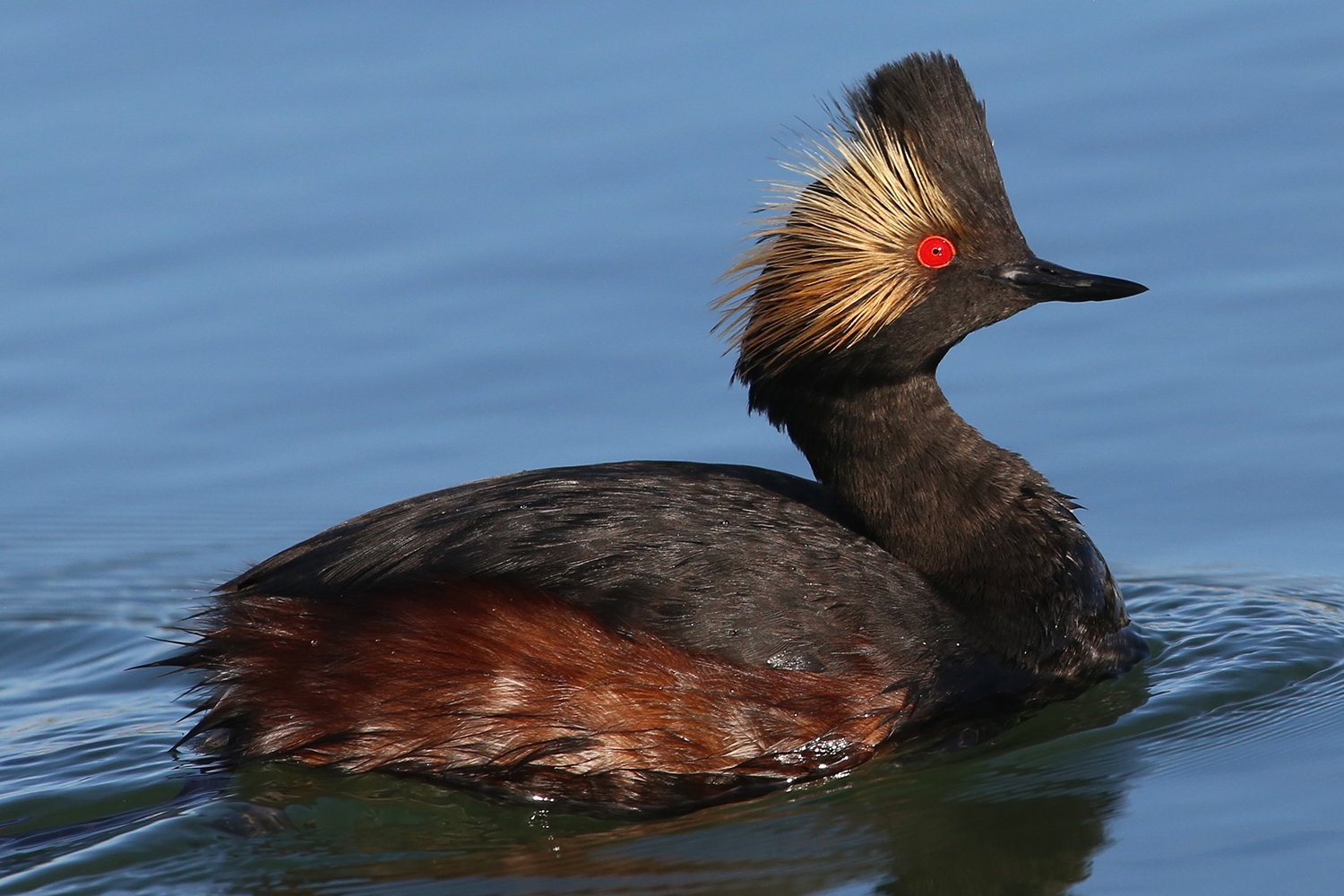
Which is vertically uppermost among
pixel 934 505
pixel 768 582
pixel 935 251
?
pixel 935 251

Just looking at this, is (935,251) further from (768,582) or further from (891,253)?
(768,582)

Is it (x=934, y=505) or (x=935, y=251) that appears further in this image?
(x=934, y=505)

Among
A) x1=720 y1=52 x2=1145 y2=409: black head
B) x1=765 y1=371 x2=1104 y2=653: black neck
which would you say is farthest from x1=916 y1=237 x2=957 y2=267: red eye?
x1=765 y1=371 x2=1104 y2=653: black neck

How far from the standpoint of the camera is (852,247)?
25.1 ft

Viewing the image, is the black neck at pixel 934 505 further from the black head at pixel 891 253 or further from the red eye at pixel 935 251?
the red eye at pixel 935 251

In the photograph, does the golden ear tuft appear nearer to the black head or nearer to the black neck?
the black head

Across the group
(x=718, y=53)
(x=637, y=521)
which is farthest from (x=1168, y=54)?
(x=637, y=521)

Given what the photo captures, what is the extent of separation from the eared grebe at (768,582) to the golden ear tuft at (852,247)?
1 centimetres

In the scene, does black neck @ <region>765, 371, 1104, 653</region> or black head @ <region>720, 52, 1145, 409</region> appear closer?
black head @ <region>720, 52, 1145, 409</region>

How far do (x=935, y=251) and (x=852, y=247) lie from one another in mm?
338

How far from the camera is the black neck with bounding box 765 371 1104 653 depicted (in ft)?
25.6

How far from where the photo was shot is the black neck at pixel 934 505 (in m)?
7.82

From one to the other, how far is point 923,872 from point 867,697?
1.01m

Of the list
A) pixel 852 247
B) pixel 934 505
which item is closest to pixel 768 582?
pixel 934 505
